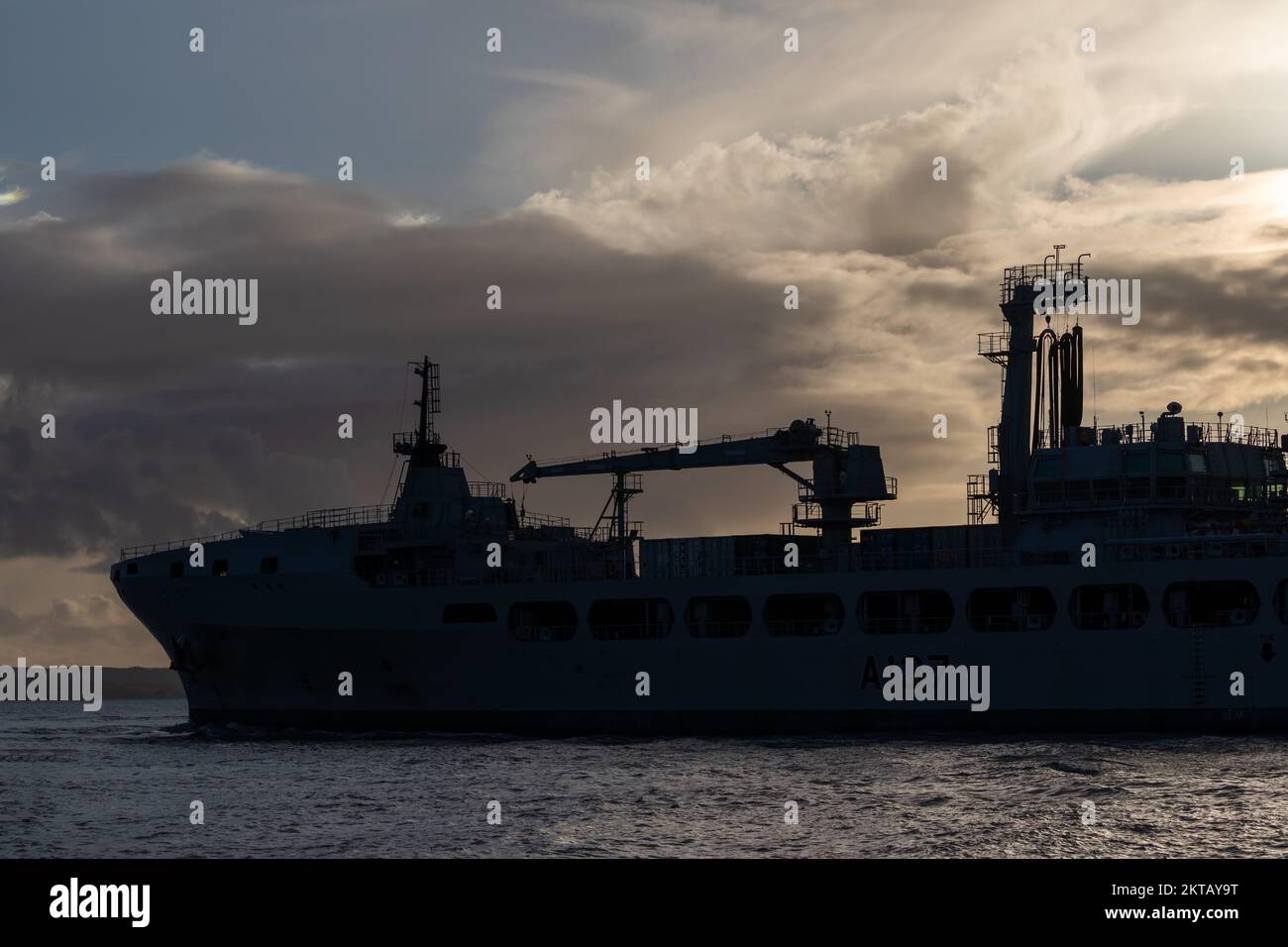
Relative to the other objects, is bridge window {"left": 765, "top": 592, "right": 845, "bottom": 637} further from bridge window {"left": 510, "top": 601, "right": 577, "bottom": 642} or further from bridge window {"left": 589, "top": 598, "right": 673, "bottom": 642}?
bridge window {"left": 510, "top": 601, "right": 577, "bottom": 642}

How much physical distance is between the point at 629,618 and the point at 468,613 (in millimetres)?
6581

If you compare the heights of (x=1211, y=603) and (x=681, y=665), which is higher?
(x=1211, y=603)

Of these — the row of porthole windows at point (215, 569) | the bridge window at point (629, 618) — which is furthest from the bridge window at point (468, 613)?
the row of porthole windows at point (215, 569)

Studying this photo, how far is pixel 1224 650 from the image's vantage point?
4450cm

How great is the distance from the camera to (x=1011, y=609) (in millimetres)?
48250

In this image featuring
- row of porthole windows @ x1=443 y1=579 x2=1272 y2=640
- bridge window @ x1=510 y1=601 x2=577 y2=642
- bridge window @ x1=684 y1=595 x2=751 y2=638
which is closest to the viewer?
row of porthole windows @ x1=443 y1=579 x2=1272 y2=640

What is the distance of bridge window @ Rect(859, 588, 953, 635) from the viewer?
161 feet

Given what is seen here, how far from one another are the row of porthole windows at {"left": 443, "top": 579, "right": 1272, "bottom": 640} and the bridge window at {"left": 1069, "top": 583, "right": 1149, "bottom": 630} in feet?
0.11

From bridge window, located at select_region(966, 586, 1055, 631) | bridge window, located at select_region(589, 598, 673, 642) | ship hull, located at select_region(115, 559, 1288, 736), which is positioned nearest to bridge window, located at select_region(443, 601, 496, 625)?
ship hull, located at select_region(115, 559, 1288, 736)

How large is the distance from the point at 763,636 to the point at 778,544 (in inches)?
169

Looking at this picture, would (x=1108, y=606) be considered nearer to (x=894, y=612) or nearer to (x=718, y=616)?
(x=894, y=612)

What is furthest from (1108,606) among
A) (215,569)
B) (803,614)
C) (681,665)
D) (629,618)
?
(215,569)
